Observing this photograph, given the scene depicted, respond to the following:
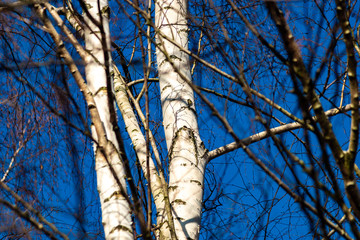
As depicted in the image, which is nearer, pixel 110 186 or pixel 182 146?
pixel 110 186

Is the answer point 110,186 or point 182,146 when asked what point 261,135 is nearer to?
point 182,146

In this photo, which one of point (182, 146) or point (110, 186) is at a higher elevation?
point (182, 146)

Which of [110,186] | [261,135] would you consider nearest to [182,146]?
[261,135]

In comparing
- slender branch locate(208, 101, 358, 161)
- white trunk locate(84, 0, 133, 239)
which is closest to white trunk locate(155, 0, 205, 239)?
slender branch locate(208, 101, 358, 161)

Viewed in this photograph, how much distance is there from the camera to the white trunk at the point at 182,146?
2.03 m

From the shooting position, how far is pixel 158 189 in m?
2.58

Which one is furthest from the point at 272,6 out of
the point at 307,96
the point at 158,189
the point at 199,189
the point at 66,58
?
the point at 158,189

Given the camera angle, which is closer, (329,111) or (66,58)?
(66,58)

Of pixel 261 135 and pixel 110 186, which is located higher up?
pixel 261 135

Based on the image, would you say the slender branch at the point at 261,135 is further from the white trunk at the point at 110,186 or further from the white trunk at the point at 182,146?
the white trunk at the point at 110,186

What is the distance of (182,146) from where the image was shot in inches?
87.5

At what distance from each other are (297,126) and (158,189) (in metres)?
0.84

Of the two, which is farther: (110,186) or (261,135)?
(261,135)

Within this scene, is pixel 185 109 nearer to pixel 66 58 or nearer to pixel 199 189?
pixel 199 189
